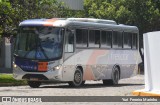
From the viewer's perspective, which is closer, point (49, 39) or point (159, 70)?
point (159, 70)

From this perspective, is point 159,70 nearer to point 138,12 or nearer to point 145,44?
point 145,44

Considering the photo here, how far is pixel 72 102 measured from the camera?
55.9ft

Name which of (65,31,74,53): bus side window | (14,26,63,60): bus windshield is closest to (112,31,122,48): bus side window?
(65,31,74,53): bus side window

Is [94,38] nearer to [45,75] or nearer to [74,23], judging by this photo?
[74,23]

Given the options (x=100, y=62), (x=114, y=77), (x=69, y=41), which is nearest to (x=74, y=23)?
(x=69, y=41)

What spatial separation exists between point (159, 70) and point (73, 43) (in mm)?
6941

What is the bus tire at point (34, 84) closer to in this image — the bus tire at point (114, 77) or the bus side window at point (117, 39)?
the bus tire at point (114, 77)

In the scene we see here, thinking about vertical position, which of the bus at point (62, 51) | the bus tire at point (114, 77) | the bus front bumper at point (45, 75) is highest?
the bus at point (62, 51)

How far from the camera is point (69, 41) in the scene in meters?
25.6

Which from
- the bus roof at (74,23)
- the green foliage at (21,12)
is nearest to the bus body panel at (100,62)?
the bus roof at (74,23)

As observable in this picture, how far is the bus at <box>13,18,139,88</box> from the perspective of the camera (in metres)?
25.1

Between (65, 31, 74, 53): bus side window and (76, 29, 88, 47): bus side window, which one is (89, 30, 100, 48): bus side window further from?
(65, 31, 74, 53): bus side window

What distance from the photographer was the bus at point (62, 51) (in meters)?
25.1

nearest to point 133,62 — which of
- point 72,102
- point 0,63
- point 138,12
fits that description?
point 72,102
